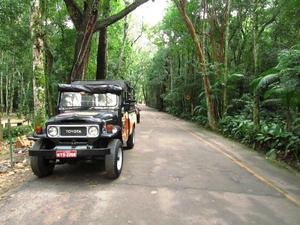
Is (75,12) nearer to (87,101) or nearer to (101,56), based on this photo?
(101,56)

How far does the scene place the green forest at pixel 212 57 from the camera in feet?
34.3

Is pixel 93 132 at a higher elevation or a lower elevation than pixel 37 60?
lower

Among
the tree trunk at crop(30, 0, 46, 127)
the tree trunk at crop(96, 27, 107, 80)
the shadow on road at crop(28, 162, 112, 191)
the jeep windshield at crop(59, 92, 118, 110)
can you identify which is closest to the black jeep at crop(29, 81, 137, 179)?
the shadow on road at crop(28, 162, 112, 191)

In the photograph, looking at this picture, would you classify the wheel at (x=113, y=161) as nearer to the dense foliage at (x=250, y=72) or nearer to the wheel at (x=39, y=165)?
the wheel at (x=39, y=165)

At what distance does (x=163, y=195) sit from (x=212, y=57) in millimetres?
16655

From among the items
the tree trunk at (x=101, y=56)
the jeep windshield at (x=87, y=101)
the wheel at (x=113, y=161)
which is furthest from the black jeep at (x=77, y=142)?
the tree trunk at (x=101, y=56)

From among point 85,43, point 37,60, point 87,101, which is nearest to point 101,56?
point 85,43

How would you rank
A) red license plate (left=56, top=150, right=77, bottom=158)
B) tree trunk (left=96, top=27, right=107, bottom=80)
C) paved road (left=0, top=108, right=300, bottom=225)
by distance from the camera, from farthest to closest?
tree trunk (left=96, top=27, right=107, bottom=80), red license plate (left=56, top=150, right=77, bottom=158), paved road (left=0, top=108, right=300, bottom=225)

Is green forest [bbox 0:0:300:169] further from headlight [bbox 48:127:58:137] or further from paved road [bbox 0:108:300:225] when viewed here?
headlight [bbox 48:127:58:137]

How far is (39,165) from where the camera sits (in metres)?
7.30

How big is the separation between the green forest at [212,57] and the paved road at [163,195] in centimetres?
243

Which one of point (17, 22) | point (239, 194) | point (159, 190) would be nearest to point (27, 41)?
point (17, 22)

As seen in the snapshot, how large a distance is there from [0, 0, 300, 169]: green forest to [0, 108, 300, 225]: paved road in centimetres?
243

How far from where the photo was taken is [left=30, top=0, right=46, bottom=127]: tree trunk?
34.0ft
